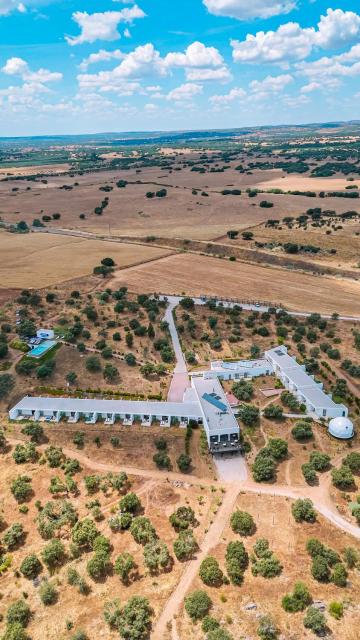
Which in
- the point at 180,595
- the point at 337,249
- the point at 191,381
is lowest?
the point at 180,595

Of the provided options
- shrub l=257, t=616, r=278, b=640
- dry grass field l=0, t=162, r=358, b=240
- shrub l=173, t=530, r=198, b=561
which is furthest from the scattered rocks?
dry grass field l=0, t=162, r=358, b=240

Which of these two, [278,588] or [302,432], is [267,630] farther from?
[302,432]

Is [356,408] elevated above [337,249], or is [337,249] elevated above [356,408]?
[337,249]

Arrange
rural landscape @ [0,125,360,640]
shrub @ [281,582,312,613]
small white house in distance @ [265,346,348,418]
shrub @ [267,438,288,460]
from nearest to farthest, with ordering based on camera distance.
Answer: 1. shrub @ [281,582,312,613]
2. rural landscape @ [0,125,360,640]
3. shrub @ [267,438,288,460]
4. small white house in distance @ [265,346,348,418]

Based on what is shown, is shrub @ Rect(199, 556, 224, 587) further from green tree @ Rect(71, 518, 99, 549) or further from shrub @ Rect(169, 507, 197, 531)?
green tree @ Rect(71, 518, 99, 549)

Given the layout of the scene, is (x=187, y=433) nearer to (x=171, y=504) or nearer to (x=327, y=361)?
(x=171, y=504)

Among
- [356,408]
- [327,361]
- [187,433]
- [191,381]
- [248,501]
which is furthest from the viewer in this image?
[327,361]

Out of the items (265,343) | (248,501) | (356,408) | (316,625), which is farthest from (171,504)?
(265,343)
